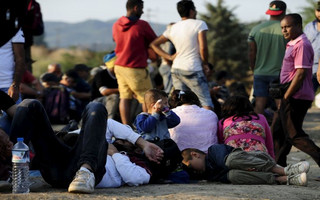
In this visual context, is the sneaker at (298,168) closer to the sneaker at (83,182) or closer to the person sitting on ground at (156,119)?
the person sitting on ground at (156,119)

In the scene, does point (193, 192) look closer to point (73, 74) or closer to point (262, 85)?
point (262, 85)

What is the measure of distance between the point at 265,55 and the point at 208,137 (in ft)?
8.51

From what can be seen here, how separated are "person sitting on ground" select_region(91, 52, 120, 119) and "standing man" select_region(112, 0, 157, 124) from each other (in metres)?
0.89

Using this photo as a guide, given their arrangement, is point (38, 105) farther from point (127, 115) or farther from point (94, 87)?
point (94, 87)

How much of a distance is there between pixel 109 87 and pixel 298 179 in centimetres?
567

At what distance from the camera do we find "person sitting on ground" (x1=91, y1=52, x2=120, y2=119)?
37.1ft

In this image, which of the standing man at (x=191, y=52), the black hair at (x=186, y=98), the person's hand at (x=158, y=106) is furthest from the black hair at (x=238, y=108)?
the standing man at (x=191, y=52)

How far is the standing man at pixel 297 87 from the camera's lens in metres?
7.78

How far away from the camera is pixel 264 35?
9898 mm

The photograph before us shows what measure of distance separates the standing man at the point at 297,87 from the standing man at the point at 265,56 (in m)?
1.68

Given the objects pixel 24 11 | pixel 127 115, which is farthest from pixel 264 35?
pixel 24 11

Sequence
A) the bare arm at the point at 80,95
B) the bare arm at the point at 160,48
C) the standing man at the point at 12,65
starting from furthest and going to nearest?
the bare arm at the point at 80,95, the bare arm at the point at 160,48, the standing man at the point at 12,65

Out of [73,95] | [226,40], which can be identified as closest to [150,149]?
[73,95]

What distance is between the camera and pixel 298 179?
21.6 ft
